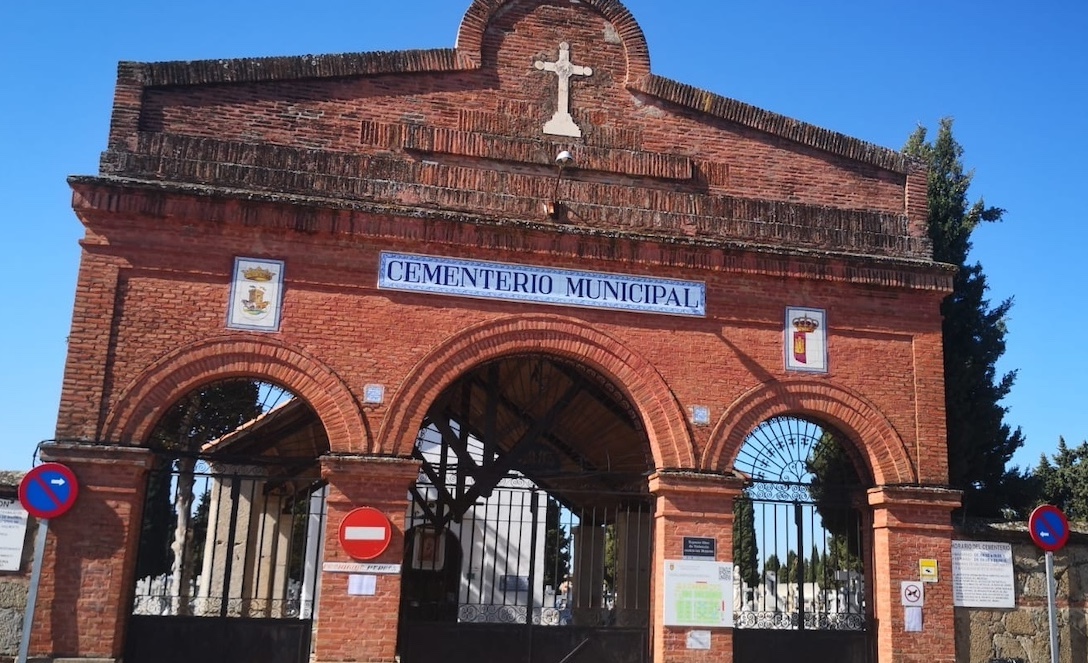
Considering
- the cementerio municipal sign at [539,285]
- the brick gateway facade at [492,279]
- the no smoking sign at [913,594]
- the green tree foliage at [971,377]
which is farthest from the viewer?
the green tree foliage at [971,377]

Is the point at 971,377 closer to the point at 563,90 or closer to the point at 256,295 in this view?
the point at 563,90

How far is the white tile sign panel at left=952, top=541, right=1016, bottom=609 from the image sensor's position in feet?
39.7

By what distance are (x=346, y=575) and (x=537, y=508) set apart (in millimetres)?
2518

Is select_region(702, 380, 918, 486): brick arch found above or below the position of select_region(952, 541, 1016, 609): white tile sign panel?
Answer: above

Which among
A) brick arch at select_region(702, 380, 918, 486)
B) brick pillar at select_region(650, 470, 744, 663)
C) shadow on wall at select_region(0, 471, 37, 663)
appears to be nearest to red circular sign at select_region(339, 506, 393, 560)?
brick pillar at select_region(650, 470, 744, 663)

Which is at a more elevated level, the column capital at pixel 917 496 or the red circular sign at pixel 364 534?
the column capital at pixel 917 496

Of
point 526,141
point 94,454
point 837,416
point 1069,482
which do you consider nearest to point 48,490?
point 94,454

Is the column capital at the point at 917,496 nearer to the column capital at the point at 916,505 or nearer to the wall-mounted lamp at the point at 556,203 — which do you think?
the column capital at the point at 916,505

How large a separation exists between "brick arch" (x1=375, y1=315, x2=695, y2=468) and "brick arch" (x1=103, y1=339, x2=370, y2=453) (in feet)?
2.99

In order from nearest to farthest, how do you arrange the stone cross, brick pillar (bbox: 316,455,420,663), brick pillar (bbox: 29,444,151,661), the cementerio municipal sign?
1. brick pillar (bbox: 29,444,151,661)
2. brick pillar (bbox: 316,455,420,663)
3. the cementerio municipal sign
4. the stone cross

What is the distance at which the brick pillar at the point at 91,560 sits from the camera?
10.1m

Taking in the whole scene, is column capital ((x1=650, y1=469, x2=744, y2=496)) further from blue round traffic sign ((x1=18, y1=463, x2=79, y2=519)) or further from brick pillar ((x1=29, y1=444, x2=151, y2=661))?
blue round traffic sign ((x1=18, y1=463, x2=79, y2=519))

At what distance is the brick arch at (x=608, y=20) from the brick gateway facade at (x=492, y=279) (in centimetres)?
4

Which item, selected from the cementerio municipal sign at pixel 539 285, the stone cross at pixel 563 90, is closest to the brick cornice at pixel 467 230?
the cementerio municipal sign at pixel 539 285
